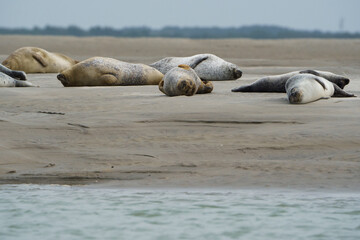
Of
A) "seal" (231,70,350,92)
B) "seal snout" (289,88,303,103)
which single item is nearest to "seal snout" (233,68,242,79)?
"seal" (231,70,350,92)

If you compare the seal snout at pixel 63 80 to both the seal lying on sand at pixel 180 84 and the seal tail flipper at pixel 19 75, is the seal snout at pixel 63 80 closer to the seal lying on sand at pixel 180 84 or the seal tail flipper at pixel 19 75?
the seal tail flipper at pixel 19 75

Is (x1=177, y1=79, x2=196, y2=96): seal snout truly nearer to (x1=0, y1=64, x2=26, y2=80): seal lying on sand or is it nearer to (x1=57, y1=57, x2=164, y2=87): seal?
(x1=57, y1=57, x2=164, y2=87): seal

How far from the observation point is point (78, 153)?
244 inches

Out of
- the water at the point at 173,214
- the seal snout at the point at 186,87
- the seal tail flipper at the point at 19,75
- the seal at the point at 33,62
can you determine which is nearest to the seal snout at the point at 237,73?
the seal snout at the point at 186,87

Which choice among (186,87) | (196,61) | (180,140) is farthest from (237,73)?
(180,140)

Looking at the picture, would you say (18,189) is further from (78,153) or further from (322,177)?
(322,177)

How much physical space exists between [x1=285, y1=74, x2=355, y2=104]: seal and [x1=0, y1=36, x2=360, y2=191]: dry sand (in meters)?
0.13

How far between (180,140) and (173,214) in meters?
1.82

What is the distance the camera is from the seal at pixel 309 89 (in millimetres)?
7938

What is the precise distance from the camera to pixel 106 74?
1077cm

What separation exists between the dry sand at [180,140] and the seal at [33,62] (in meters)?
4.71

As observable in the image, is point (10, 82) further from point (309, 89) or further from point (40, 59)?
point (309, 89)

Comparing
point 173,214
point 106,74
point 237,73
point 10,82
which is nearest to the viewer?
point 173,214

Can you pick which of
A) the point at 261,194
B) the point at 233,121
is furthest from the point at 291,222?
the point at 233,121
